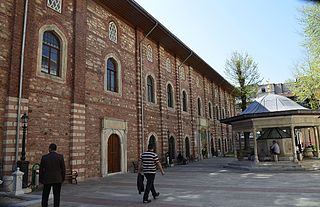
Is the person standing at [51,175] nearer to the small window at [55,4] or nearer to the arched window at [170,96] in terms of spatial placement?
the small window at [55,4]

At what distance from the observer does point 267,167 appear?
14.8 meters

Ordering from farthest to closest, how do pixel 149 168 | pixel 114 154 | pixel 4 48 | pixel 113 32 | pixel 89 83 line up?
pixel 113 32 < pixel 114 154 < pixel 89 83 < pixel 4 48 < pixel 149 168

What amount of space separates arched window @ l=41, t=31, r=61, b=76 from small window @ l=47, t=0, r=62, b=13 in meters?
1.06

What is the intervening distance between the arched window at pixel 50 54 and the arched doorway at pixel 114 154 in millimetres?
4369

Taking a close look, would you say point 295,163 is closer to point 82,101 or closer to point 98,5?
point 82,101

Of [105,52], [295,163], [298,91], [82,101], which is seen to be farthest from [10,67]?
[298,91]

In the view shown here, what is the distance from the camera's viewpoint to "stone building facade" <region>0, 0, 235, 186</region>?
9.54 m

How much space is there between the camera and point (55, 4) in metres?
11.6

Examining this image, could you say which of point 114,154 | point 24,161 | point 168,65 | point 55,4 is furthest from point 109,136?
point 168,65

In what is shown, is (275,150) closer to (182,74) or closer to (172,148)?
(172,148)

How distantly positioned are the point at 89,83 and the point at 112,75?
2.22 meters

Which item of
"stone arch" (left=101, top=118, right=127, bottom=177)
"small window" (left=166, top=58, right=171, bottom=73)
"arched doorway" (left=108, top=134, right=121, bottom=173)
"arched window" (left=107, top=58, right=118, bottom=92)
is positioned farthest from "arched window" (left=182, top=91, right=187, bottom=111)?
"arched doorway" (left=108, top=134, right=121, bottom=173)

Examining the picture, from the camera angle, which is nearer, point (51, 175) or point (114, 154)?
point (51, 175)

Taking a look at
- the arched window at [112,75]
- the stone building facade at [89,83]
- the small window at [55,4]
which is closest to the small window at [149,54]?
the stone building facade at [89,83]
